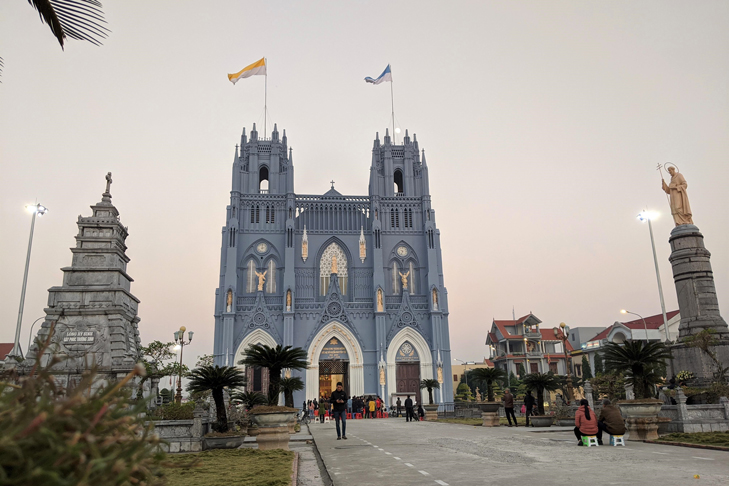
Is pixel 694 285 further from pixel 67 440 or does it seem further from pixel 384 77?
pixel 384 77

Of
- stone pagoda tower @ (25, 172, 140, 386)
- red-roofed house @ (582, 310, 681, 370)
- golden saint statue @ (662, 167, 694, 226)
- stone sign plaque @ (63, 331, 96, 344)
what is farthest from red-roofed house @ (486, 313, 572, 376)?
stone sign plaque @ (63, 331, 96, 344)

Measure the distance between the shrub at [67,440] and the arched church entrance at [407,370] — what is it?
4537cm

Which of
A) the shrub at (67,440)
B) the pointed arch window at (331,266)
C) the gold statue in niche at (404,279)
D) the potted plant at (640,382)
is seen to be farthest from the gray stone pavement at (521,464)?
the gold statue in niche at (404,279)

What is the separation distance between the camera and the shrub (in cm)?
175

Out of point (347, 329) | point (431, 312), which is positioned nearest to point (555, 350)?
point (431, 312)

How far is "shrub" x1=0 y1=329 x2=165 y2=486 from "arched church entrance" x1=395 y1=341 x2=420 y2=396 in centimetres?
4537

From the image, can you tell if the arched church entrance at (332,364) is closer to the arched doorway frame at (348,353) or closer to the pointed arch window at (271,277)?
the arched doorway frame at (348,353)

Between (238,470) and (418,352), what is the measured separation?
38.5 m

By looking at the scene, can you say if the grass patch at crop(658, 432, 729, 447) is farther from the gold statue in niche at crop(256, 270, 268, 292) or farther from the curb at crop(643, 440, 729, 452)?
the gold statue in niche at crop(256, 270, 268, 292)

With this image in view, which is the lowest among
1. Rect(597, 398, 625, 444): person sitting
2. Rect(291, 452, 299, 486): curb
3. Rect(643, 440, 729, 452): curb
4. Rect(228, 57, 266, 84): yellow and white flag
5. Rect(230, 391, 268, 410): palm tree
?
Rect(643, 440, 729, 452): curb

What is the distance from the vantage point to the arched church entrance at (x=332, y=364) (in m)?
46.2

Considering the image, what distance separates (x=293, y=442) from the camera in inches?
690

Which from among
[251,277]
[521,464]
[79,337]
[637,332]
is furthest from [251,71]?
[637,332]

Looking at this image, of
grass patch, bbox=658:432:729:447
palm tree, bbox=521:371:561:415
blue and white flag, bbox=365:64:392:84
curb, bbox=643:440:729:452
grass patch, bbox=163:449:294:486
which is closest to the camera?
grass patch, bbox=163:449:294:486
